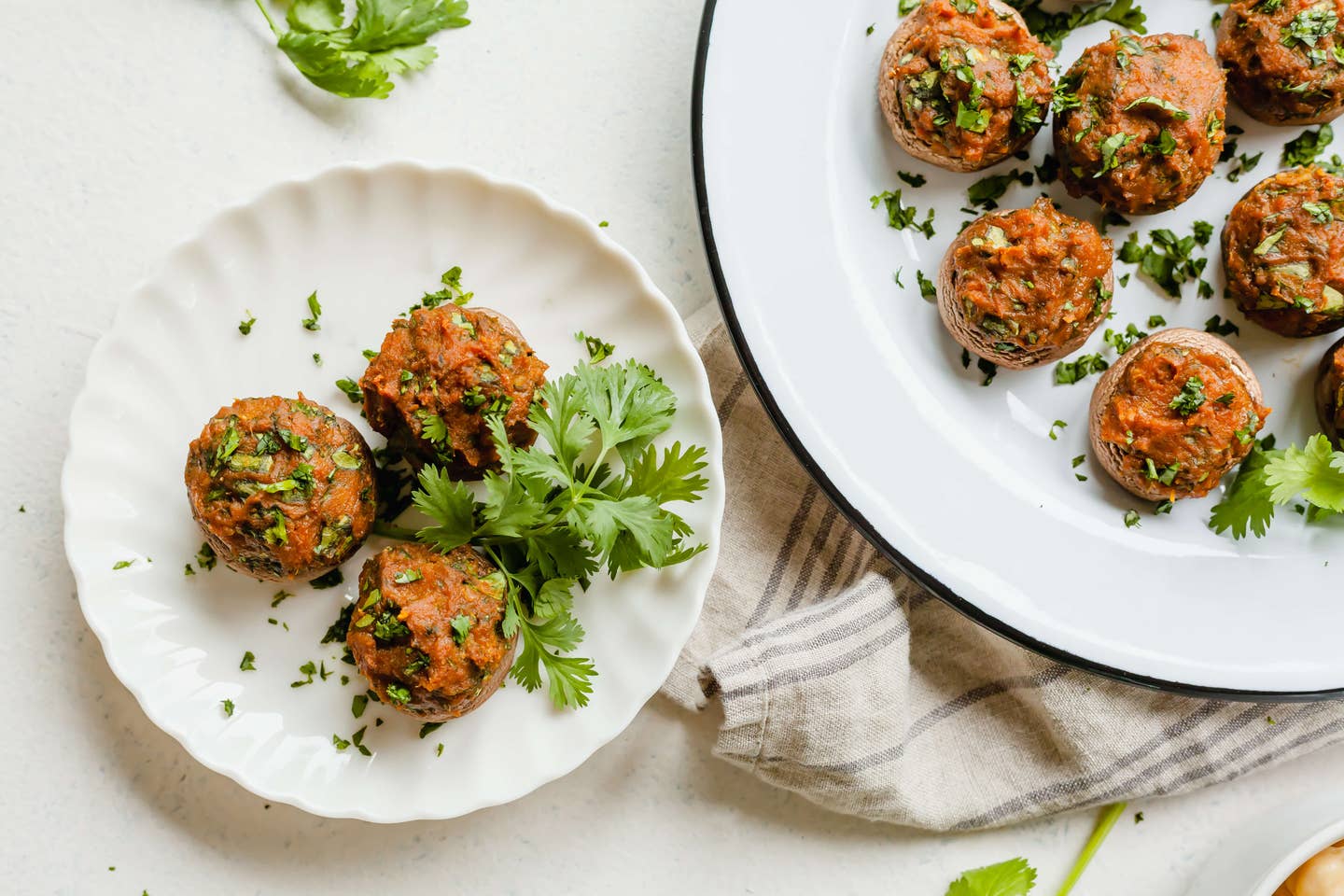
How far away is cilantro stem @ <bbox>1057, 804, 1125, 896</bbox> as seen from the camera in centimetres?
370

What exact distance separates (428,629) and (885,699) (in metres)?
1.54

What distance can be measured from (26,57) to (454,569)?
220 cm

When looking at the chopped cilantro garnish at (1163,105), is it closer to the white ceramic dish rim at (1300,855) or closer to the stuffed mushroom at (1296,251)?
the stuffed mushroom at (1296,251)

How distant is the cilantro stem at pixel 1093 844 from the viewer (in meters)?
3.70

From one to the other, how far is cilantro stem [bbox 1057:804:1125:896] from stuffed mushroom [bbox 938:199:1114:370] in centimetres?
165

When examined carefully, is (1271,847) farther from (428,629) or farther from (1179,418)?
(428,629)

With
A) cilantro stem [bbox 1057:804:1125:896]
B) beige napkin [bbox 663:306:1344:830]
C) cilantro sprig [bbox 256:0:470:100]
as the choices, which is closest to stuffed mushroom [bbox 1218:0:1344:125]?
beige napkin [bbox 663:306:1344:830]

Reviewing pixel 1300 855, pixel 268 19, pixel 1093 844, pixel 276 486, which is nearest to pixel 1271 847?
pixel 1300 855

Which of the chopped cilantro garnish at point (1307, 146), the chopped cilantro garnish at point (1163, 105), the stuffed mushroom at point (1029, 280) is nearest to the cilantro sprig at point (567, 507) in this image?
the stuffed mushroom at point (1029, 280)

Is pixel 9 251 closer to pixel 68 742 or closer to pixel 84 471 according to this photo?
pixel 84 471

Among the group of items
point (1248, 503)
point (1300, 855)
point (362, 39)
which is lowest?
point (1300, 855)

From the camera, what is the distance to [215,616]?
3.23m

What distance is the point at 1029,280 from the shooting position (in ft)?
10.7

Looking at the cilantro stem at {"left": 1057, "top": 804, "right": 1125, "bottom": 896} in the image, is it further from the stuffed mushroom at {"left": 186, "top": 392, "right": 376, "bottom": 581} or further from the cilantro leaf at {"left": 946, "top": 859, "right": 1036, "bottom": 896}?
the stuffed mushroom at {"left": 186, "top": 392, "right": 376, "bottom": 581}
